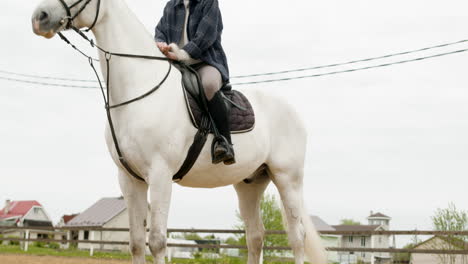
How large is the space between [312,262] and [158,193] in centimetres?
291

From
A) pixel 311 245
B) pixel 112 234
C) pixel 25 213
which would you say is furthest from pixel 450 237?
pixel 25 213

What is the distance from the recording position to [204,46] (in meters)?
5.02

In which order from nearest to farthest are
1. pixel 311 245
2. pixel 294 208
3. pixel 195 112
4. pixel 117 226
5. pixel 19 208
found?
pixel 195 112, pixel 294 208, pixel 311 245, pixel 117 226, pixel 19 208

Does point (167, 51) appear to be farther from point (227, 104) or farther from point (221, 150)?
point (221, 150)

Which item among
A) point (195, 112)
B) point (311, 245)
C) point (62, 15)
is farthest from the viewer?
point (311, 245)

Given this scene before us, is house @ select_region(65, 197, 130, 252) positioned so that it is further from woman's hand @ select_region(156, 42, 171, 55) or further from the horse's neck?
the horse's neck

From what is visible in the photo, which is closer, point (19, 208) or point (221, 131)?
point (221, 131)

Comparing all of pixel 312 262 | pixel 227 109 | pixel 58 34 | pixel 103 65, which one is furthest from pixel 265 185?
pixel 58 34

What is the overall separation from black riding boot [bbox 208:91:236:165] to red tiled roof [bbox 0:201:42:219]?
6681 cm

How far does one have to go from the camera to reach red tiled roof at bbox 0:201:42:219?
216 feet

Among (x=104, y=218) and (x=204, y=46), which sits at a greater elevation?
(x=204, y=46)

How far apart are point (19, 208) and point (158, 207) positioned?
69598 mm

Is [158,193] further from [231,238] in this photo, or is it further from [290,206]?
[231,238]

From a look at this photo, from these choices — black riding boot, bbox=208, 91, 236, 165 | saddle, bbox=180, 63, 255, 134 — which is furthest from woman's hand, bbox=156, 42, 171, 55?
black riding boot, bbox=208, 91, 236, 165
